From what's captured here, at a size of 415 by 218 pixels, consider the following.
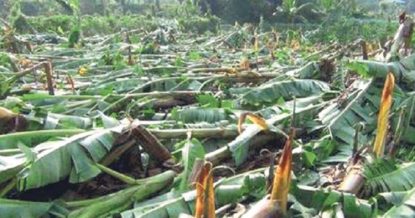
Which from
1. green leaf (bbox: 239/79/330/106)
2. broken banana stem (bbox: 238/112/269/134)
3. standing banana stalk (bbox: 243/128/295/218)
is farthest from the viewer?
green leaf (bbox: 239/79/330/106)

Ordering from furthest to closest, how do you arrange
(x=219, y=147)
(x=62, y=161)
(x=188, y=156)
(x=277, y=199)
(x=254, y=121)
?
(x=219, y=147)
(x=254, y=121)
(x=188, y=156)
(x=62, y=161)
(x=277, y=199)

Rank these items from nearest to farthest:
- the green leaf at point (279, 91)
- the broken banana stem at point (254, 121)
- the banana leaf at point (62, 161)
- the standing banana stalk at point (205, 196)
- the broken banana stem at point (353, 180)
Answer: the standing banana stalk at point (205, 196), the banana leaf at point (62, 161), the broken banana stem at point (353, 180), the broken banana stem at point (254, 121), the green leaf at point (279, 91)

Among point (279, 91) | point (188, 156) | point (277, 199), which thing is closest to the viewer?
point (277, 199)

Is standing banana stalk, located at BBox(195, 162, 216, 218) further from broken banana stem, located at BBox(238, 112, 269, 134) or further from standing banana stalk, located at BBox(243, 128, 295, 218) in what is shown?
broken banana stem, located at BBox(238, 112, 269, 134)

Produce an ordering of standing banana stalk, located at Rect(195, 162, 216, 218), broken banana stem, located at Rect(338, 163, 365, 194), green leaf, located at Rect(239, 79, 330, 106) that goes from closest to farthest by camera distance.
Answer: standing banana stalk, located at Rect(195, 162, 216, 218) → broken banana stem, located at Rect(338, 163, 365, 194) → green leaf, located at Rect(239, 79, 330, 106)

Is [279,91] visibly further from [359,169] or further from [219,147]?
[359,169]

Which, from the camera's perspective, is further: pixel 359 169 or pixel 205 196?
pixel 359 169

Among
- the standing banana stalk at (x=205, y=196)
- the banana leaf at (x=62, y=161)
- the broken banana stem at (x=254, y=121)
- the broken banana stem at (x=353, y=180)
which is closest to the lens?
the standing banana stalk at (x=205, y=196)

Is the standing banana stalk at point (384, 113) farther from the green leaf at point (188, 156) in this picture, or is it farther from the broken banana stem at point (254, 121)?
the green leaf at point (188, 156)

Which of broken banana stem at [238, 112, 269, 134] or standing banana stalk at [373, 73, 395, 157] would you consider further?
broken banana stem at [238, 112, 269, 134]

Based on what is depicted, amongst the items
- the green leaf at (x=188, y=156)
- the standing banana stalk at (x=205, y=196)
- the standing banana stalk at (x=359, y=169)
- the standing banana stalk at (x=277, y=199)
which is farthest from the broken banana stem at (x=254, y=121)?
the standing banana stalk at (x=205, y=196)

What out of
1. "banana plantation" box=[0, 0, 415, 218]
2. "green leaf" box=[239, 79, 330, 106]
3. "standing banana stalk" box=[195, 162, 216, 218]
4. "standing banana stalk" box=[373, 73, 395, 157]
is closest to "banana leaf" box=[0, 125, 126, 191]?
"banana plantation" box=[0, 0, 415, 218]

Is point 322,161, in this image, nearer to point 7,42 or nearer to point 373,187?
point 373,187

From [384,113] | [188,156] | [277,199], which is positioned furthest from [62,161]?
[384,113]
